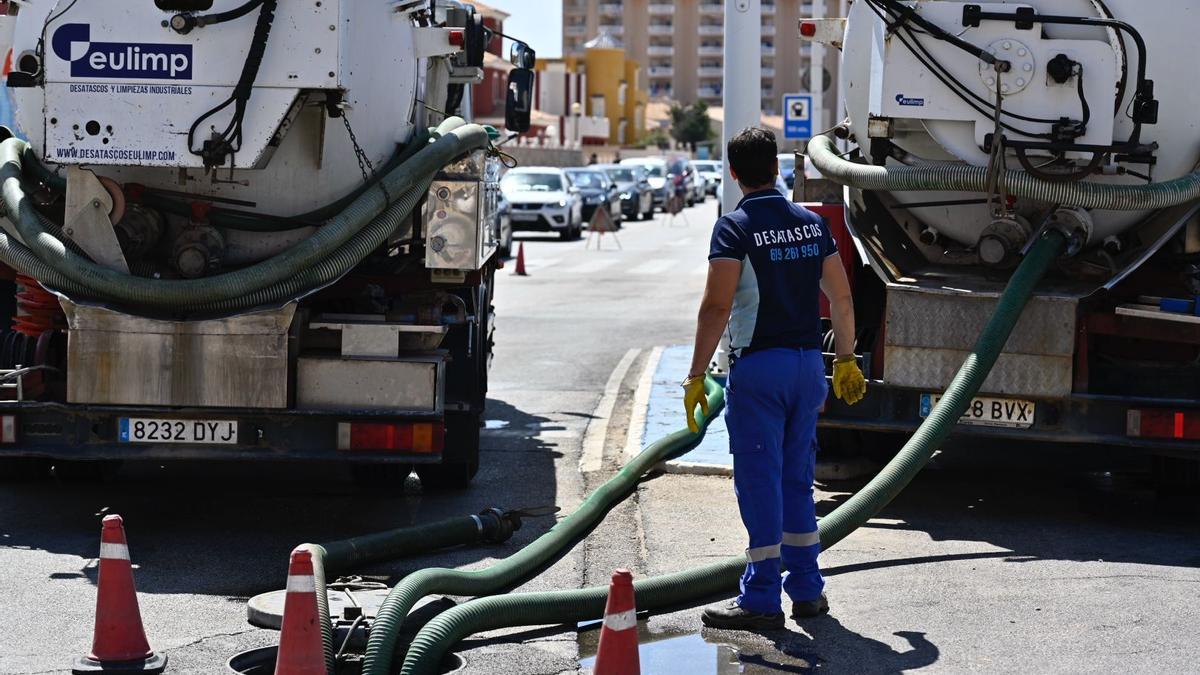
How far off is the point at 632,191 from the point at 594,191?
6.81 meters

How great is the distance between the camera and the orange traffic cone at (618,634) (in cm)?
556

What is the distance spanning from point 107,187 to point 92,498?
1.82 metres

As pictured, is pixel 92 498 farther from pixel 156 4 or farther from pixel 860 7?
pixel 860 7

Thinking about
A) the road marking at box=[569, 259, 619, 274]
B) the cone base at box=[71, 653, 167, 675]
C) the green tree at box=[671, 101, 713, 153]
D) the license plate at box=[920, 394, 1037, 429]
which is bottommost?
the cone base at box=[71, 653, 167, 675]

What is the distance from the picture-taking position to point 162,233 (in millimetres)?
8805

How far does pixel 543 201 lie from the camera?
3666 cm

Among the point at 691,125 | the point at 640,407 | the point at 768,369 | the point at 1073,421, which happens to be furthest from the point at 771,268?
the point at 691,125

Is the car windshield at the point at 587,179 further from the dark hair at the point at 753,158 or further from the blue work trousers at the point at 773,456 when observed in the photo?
the blue work trousers at the point at 773,456

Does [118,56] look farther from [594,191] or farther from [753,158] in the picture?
[594,191]

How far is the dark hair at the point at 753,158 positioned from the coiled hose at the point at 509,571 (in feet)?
6.09

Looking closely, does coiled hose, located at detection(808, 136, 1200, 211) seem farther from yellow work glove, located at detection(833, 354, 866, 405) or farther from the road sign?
the road sign

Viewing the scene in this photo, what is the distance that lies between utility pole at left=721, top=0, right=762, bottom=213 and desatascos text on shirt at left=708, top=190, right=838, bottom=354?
19.2 feet

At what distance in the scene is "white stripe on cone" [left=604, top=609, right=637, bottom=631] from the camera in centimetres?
557

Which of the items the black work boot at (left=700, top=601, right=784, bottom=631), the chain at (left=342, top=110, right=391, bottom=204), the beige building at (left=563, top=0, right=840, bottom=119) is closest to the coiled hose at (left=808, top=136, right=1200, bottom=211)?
the chain at (left=342, top=110, right=391, bottom=204)
